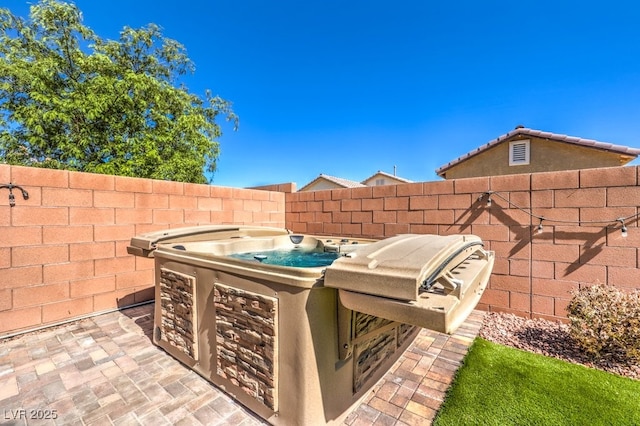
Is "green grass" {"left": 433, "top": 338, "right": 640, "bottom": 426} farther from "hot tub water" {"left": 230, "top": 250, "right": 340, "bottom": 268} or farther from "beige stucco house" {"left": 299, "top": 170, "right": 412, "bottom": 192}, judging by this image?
"beige stucco house" {"left": 299, "top": 170, "right": 412, "bottom": 192}

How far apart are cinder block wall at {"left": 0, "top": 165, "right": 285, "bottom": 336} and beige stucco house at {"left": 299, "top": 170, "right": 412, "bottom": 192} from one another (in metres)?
15.6

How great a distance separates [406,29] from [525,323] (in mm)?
Answer: 8423

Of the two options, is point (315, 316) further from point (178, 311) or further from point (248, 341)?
point (178, 311)

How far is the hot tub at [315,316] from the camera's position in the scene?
167cm

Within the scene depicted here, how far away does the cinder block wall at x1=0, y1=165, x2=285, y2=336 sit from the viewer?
3535 mm

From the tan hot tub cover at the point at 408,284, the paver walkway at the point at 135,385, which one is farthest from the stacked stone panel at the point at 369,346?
the tan hot tub cover at the point at 408,284

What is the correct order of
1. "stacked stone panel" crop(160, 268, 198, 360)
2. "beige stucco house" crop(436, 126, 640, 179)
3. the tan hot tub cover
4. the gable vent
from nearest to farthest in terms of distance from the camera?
the tan hot tub cover, "stacked stone panel" crop(160, 268, 198, 360), "beige stucco house" crop(436, 126, 640, 179), the gable vent

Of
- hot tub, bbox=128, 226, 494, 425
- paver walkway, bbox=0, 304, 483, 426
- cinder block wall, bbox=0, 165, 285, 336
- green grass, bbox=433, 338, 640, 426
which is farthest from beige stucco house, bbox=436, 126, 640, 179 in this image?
cinder block wall, bbox=0, 165, 285, 336

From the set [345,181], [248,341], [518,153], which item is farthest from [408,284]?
[345,181]

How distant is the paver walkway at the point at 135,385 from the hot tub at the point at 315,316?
6.1 inches

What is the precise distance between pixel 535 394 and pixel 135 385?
→ 3.53 m

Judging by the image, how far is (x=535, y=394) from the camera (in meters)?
2.38

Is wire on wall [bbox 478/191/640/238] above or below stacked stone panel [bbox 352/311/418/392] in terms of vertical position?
above

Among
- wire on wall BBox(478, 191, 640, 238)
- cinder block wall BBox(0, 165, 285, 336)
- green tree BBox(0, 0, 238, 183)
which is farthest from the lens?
green tree BBox(0, 0, 238, 183)
